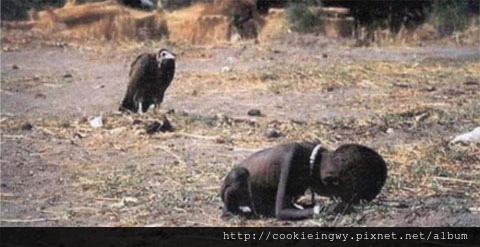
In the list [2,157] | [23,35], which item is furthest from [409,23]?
[2,157]

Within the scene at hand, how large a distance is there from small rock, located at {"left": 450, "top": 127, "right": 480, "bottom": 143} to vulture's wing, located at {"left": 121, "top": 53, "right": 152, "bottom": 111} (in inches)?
63.7

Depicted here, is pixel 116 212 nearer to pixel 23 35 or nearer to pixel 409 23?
pixel 409 23

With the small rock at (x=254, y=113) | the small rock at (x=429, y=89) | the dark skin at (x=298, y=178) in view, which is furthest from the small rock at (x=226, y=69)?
the dark skin at (x=298, y=178)

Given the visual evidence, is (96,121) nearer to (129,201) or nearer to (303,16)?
(129,201)

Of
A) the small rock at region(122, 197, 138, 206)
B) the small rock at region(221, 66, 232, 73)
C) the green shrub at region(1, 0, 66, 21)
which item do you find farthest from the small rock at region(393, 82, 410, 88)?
the green shrub at region(1, 0, 66, 21)

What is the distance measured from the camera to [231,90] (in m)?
5.12

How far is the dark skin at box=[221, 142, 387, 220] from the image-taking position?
2617mm

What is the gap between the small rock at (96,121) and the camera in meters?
4.34

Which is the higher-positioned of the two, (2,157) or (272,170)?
(272,170)

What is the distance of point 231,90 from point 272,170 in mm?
2423

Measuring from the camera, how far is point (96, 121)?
4406 mm

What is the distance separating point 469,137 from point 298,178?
1.12 metres

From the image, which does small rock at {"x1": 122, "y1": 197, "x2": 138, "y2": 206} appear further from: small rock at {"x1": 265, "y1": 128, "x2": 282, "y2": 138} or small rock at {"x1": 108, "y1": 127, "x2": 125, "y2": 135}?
small rock at {"x1": 108, "y1": 127, "x2": 125, "y2": 135}

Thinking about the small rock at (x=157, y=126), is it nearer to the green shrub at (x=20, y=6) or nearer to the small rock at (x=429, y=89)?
the small rock at (x=429, y=89)
